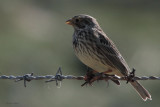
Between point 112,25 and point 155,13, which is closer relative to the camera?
point 112,25

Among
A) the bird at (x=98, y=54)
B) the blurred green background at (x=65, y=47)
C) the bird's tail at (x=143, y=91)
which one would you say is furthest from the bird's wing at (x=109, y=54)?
the blurred green background at (x=65, y=47)

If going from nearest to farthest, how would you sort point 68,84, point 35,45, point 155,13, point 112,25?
point 68,84 → point 35,45 → point 112,25 → point 155,13

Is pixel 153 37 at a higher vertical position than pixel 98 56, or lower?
higher

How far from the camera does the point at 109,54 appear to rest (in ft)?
34.4

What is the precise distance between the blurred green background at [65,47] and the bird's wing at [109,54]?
3.42 metres

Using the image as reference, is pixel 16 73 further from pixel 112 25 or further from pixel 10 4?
pixel 10 4

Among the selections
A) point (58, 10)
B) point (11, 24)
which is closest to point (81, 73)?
point (11, 24)

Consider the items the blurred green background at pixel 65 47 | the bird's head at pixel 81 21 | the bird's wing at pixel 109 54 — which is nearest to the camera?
the bird's wing at pixel 109 54

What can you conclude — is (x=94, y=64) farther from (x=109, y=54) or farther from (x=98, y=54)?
(x=109, y=54)

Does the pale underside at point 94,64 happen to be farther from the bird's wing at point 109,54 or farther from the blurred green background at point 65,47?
the blurred green background at point 65,47

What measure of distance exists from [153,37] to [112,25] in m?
1.83

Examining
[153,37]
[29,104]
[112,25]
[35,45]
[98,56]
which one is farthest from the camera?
[112,25]

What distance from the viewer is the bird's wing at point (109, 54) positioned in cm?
1029

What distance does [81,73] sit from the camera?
15859 mm
